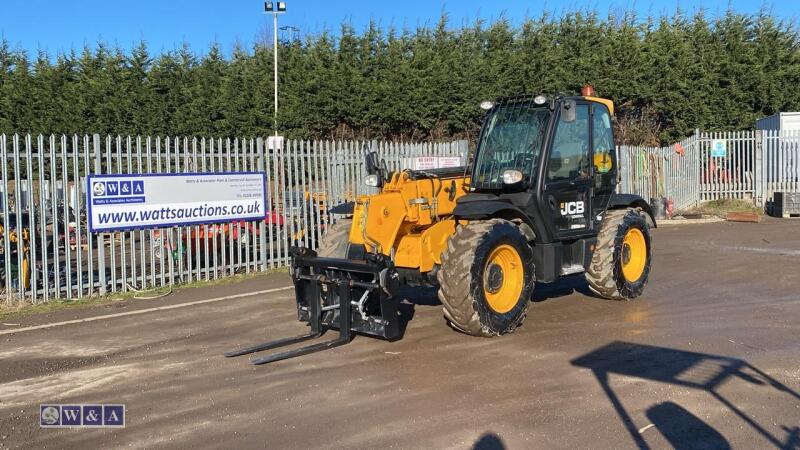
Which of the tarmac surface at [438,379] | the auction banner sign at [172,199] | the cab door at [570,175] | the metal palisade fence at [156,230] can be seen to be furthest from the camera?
the auction banner sign at [172,199]

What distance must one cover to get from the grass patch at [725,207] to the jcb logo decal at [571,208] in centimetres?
1337

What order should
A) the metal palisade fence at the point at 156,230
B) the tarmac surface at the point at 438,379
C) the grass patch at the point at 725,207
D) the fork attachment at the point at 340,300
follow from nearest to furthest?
the tarmac surface at the point at 438,379, the fork attachment at the point at 340,300, the metal palisade fence at the point at 156,230, the grass patch at the point at 725,207

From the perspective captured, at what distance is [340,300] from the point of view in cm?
668

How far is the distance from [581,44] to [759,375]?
22478mm

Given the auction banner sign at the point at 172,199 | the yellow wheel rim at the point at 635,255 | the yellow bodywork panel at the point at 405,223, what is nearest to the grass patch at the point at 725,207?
the yellow wheel rim at the point at 635,255

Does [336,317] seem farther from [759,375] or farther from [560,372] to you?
[759,375]

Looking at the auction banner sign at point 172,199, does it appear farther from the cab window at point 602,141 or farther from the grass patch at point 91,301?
the cab window at point 602,141

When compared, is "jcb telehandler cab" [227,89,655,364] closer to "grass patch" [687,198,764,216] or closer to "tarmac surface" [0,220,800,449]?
"tarmac surface" [0,220,800,449]

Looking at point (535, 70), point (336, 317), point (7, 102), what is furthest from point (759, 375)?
point (7, 102)

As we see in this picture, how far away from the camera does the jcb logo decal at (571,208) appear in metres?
7.93

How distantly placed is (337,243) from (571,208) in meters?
2.67

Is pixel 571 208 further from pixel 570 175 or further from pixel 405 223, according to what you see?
pixel 405 223

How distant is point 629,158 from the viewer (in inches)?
740

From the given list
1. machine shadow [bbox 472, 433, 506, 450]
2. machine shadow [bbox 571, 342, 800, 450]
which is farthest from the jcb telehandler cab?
machine shadow [bbox 472, 433, 506, 450]
